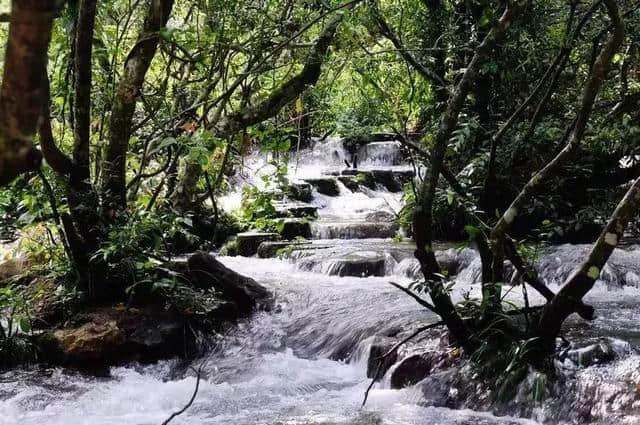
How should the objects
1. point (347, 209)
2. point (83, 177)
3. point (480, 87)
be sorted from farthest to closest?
1. point (347, 209)
2. point (480, 87)
3. point (83, 177)

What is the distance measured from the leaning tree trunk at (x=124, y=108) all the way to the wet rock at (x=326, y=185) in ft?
30.6

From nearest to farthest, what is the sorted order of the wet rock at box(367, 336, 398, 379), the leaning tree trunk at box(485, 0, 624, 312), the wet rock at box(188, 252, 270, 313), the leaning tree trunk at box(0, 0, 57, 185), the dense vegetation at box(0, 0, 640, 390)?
1. the leaning tree trunk at box(0, 0, 57, 185)
2. the leaning tree trunk at box(485, 0, 624, 312)
3. the dense vegetation at box(0, 0, 640, 390)
4. the wet rock at box(367, 336, 398, 379)
5. the wet rock at box(188, 252, 270, 313)

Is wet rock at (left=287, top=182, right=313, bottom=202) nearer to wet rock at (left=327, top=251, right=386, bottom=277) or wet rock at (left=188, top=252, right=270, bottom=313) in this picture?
wet rock at (left=327, top=251, right=386, bottom=277)

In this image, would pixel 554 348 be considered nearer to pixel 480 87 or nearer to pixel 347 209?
pixel 480 87

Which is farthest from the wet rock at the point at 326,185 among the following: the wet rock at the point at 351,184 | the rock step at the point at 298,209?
the rock step at the point at 298,209

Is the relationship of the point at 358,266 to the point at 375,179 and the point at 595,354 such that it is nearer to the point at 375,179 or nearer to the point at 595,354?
the point at 595,354

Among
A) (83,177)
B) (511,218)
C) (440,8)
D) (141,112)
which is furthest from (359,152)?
(511,218)

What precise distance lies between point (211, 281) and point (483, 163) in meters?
Result: 3.63

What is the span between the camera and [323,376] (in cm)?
568

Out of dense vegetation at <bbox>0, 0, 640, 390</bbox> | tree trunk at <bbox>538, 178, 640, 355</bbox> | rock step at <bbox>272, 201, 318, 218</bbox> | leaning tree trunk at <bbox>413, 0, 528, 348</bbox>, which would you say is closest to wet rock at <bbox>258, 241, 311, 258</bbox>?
rock step at <bbox>272, 201, 318, 218</bbox>

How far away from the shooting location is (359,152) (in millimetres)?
18594

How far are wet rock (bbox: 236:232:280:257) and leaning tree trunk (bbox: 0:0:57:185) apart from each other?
1038cm

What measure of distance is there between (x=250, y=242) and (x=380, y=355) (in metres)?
6.22

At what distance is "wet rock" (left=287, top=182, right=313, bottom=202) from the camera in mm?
14617
